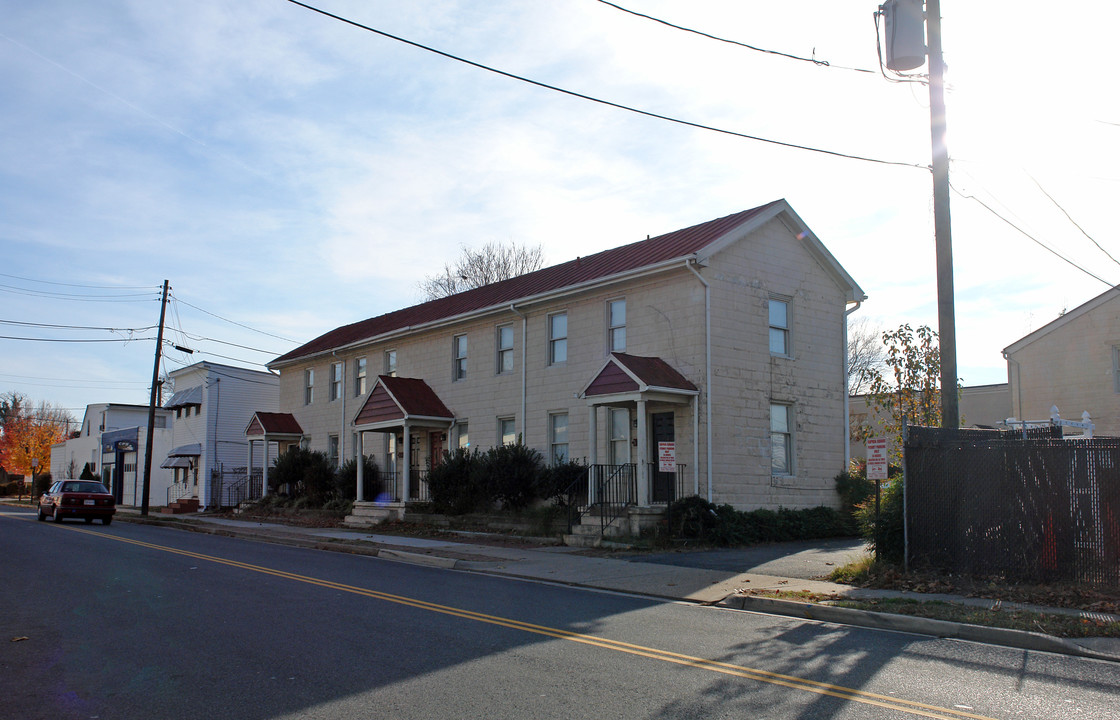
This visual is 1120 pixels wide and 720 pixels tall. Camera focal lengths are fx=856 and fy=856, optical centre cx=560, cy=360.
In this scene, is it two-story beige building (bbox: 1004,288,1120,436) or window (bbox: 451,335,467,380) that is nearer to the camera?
window (bbox: 451,335,467,380)

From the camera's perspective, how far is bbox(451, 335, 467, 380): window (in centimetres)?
2661

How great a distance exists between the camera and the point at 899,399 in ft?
67.1

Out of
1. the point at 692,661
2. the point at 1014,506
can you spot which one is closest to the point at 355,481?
the point at 1014,506

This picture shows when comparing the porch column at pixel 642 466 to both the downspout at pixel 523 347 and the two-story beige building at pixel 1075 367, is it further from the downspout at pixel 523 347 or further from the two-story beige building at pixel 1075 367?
the two-story beige building at pixel 1075 367

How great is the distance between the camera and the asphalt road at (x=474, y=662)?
19.7 ft

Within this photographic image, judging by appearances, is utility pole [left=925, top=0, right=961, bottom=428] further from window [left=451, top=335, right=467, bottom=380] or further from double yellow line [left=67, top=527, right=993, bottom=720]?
window [left=451, top=335, right=467, bottom=380]

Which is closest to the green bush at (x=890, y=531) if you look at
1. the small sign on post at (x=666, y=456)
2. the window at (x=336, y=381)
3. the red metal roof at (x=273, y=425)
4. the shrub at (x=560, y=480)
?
the small sign on post at (x=666, y=456)

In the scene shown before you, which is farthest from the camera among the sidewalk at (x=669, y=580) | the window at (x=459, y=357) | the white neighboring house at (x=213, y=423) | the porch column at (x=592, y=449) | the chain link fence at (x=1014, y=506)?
the white neighboring house at (x=213, y=423)

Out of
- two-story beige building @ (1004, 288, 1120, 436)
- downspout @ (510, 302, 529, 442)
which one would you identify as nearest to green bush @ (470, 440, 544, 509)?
downspout @ (510, 302, 529, 442)

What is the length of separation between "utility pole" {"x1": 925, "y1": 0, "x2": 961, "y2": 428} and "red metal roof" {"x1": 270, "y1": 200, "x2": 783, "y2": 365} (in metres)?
7.17

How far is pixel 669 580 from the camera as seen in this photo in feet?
42.7

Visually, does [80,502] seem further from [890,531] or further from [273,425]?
[890,531]

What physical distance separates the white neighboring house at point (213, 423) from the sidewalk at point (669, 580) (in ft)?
62.7

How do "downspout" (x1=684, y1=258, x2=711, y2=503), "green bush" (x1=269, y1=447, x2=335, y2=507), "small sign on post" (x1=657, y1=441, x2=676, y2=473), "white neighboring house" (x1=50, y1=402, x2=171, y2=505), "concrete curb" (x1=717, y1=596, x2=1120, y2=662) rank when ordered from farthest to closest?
1. "white neighboring house" (x1=50, y1=402, x2=171, y2=505)
2. "green bush" (x1=269, y1=447, x2=335, y2=507)
3. "downspout" (x1=684, y1=258, x2=711, y2=503)
4. "small sign on post" (x1=657, y1=441, x2=676, y2=473)
5. "concrete curb" (x1=717, y1=596, x2=1120, y2=662)
